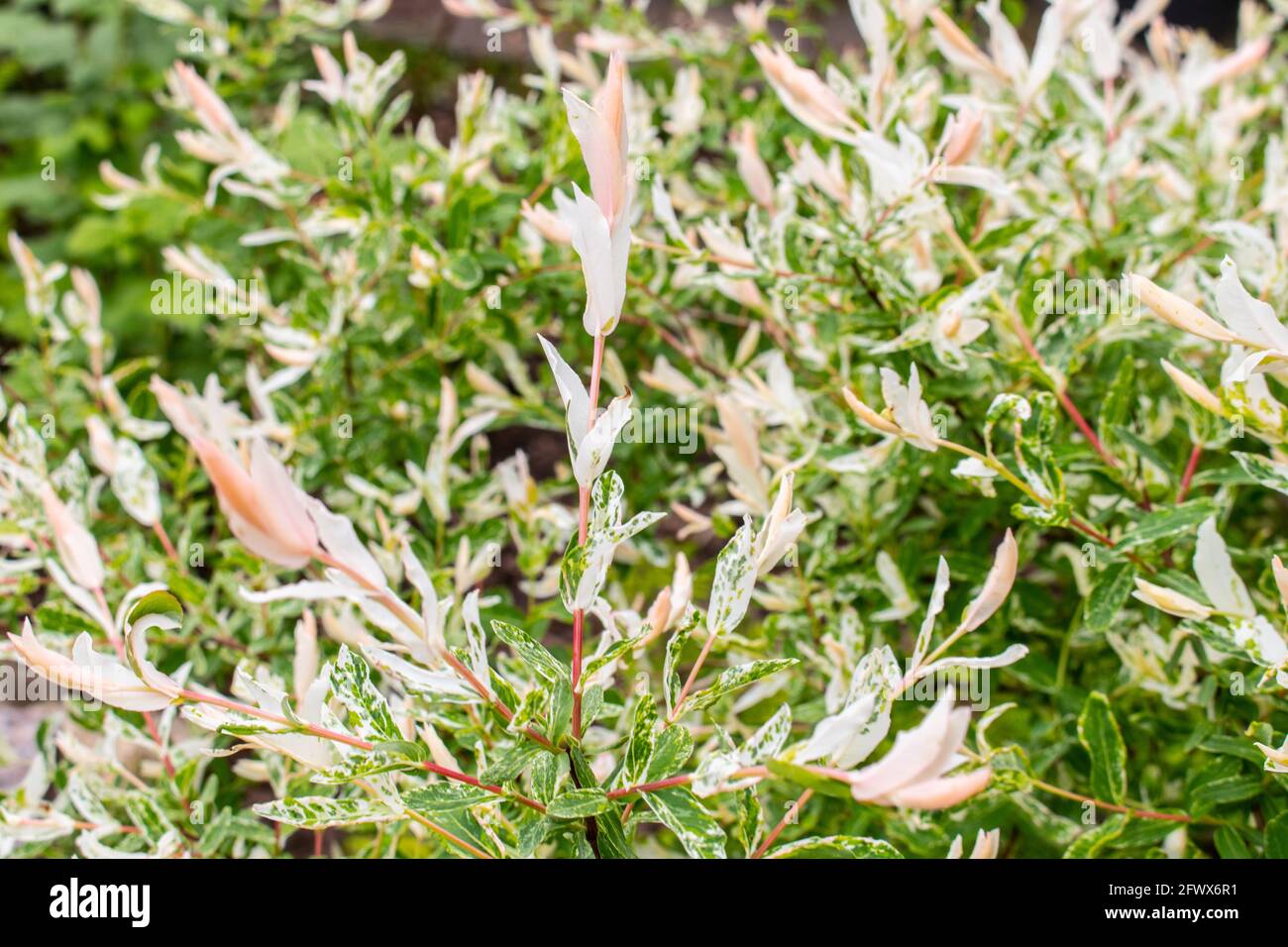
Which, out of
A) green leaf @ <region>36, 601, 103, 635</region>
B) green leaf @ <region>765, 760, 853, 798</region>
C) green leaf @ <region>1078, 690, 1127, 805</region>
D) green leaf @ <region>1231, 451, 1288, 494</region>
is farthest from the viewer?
green leaf @ <region>36, 601, 103, 635</region>

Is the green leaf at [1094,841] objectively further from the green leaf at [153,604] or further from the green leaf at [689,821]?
the green leaf at [153,604]

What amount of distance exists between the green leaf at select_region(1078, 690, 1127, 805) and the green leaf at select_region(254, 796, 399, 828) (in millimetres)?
603

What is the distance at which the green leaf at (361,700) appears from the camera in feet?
2.38

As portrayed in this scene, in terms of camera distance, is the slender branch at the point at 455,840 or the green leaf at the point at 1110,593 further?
the green leaf at the point at 1110,593

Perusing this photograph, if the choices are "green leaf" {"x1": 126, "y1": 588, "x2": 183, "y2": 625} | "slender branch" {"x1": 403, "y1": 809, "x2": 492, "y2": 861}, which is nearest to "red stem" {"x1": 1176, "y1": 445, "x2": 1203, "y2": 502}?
"slender branch" {"x1": 403, "y1": 809, "x2": 492, "y2": 861}

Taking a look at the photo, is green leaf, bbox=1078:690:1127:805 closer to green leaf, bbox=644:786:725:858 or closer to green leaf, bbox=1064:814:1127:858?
green leaf, bbox=1064:814:1127:858

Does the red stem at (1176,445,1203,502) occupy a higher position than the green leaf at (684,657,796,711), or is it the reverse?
the red stem at (1176,445,1203,502)

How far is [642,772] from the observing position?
729 millimetres

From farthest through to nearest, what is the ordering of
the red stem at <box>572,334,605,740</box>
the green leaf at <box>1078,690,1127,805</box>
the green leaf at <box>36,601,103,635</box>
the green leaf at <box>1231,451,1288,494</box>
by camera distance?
the green leaf at <box>36,601,103,635</box> → the green leaf at <box>1078,690,1127,805</box> → the green leaf at <box>1231,451,1288,494</box> → the red stem at <box>572,334,605,740</box>

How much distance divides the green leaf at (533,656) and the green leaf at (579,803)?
79 mm

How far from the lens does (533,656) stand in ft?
2.46

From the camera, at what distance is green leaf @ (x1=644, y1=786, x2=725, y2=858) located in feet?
2.22

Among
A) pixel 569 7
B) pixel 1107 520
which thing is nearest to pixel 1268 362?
pixel 1107 520

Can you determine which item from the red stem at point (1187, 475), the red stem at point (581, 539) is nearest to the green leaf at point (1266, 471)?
the red stem at point (1187, 475)
